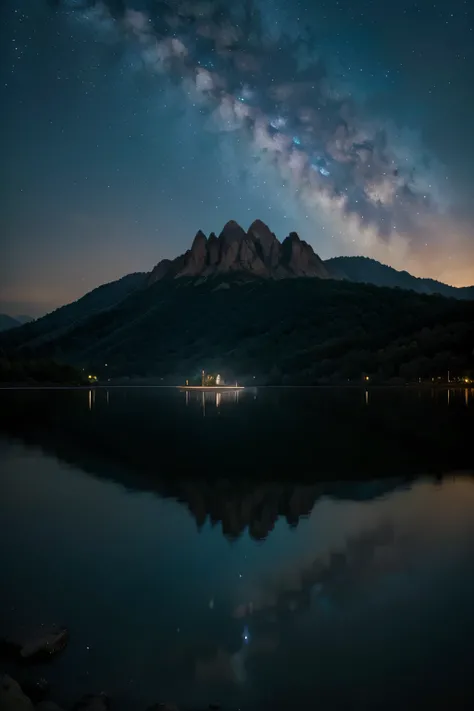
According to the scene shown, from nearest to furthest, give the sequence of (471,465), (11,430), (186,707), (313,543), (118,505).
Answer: (186,707), (313,543), (118,505), (471,465), (11,430)

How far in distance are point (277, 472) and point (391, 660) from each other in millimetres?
16651

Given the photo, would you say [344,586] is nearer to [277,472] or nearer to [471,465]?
[277,472]

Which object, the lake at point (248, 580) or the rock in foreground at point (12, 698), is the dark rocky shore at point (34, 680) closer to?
the rock in foreground at point (12, 698)

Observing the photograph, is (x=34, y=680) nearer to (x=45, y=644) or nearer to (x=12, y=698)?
(x=45, y=644)

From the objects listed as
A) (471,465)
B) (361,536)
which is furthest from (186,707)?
(471,465)

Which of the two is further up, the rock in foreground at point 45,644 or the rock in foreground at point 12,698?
the rock in foreground at point 12,698

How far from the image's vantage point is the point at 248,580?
12.0 metres

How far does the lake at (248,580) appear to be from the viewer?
8.14 metres

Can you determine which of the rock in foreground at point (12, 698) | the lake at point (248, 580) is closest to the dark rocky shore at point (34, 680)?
the rock in foreground at point (12, 698)

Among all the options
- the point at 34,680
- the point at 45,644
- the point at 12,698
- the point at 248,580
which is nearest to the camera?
the point at 12,698

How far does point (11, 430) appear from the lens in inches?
1844

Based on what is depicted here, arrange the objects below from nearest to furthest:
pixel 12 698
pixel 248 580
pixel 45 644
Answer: pixel 12 698, pixel 45 644, pixel 248 580

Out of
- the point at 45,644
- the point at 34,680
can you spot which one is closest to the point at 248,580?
the point at 45,644

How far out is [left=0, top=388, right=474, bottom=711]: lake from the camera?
26.7 feet
